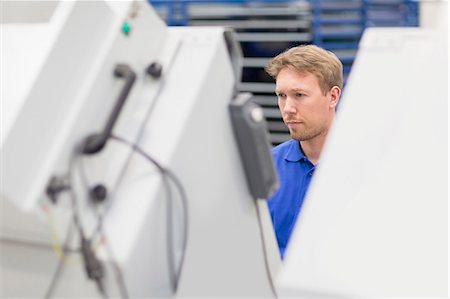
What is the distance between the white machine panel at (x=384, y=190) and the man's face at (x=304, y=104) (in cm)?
74

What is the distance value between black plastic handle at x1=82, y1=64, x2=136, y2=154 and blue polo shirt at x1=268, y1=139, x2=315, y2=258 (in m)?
0.74

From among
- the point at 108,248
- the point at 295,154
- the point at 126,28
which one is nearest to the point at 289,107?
the point at 295,154

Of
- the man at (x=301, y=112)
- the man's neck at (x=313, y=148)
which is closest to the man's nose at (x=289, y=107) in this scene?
the man at (x=301, y=112)

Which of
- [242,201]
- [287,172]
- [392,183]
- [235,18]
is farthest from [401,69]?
[235,18]

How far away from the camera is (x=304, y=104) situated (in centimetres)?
157

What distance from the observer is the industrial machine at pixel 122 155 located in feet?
2.35

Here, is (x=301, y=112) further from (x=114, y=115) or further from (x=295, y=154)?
(x=114, y=115)

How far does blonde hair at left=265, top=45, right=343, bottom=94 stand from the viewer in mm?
1530

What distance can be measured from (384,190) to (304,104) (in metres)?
0.92

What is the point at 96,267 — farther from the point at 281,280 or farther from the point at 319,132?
the point at 319,132

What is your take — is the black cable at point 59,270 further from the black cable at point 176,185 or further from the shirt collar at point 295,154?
the shirt collar at point 295,154

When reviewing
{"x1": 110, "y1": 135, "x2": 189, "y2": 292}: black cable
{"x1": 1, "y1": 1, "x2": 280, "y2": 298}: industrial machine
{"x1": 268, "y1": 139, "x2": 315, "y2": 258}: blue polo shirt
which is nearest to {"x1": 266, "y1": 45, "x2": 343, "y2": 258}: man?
{"x1": 268, "y1": 139, "x2": 315, "y2": 258}: blue polo shirt

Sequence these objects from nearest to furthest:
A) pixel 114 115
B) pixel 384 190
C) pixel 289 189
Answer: pixel 384 190 → pixel 114 115 → pixel 289 189

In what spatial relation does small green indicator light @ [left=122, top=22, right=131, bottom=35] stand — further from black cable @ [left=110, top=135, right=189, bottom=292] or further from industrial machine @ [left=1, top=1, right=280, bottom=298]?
black cable @ [left=110, top=135, right=189, bottom=292]
